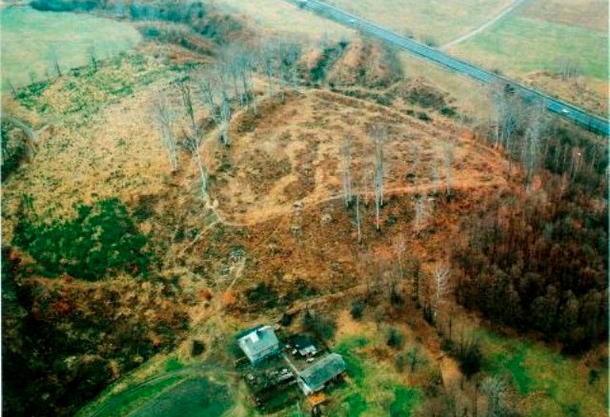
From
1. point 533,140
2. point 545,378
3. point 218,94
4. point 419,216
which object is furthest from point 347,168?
point 545,378

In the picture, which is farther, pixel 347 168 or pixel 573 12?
pixel 573 12

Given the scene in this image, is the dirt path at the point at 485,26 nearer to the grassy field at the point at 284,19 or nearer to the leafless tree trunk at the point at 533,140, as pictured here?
the grassy field at the point at 284,19

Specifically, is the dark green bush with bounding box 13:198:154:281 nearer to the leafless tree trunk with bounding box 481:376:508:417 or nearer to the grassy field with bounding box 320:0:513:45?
the leafless tree trunk with bounding box 481:376:508:417

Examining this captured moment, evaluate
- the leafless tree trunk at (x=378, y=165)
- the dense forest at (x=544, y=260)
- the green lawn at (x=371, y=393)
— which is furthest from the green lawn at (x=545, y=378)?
the leafless tree trunk at (x=378, y=165)

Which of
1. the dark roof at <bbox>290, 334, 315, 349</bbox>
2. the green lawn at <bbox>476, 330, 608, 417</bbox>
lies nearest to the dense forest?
the green lawn at <bbox>476, 330, 608, 417</bbox>

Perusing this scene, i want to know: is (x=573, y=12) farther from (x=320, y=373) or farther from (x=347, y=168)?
(x=320, y=373)

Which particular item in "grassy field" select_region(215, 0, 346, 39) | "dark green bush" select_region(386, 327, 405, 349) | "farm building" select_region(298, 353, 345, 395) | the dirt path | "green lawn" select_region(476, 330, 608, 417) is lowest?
"green lawn" select_region(476, 330, 608, 417)
